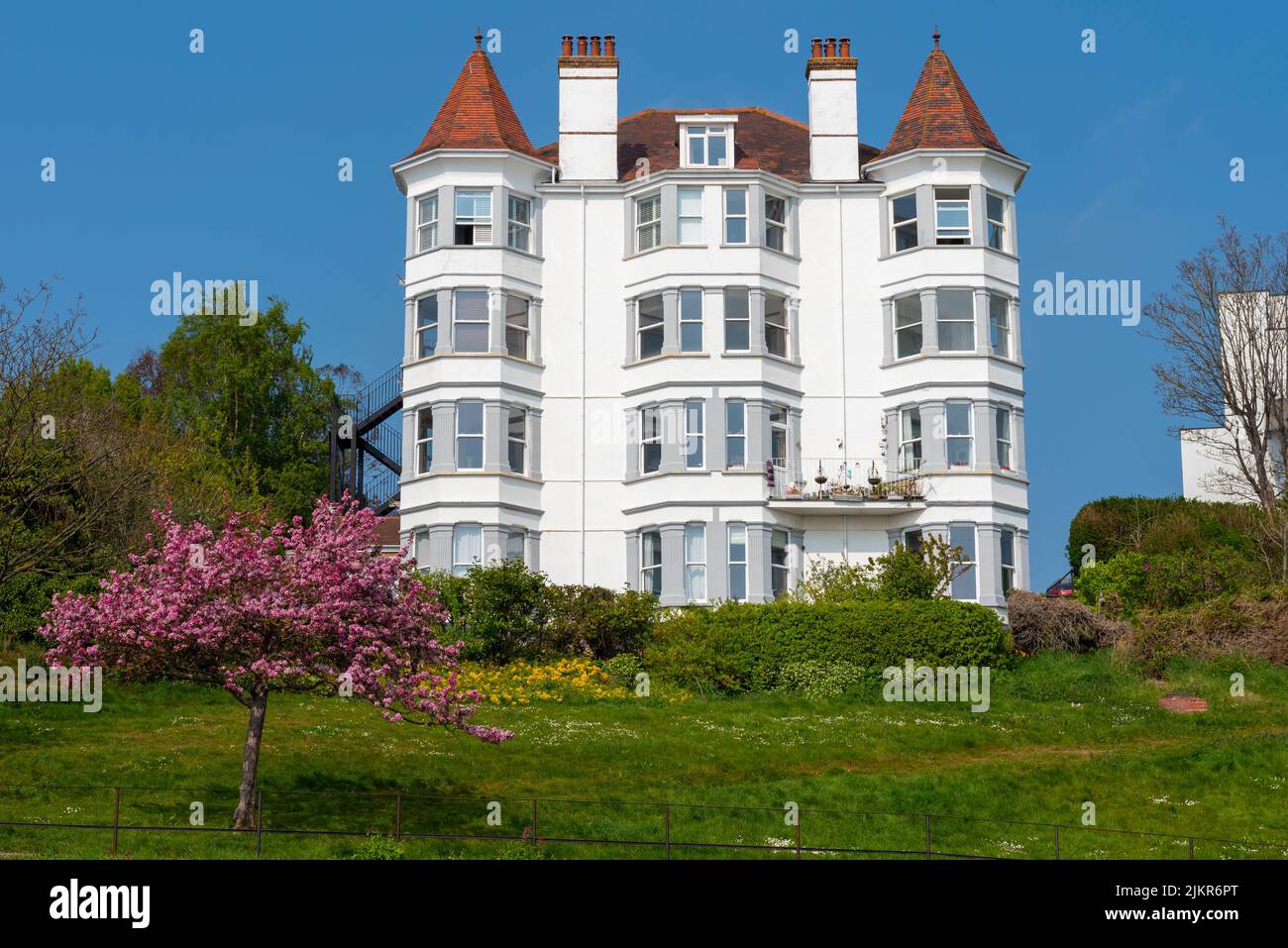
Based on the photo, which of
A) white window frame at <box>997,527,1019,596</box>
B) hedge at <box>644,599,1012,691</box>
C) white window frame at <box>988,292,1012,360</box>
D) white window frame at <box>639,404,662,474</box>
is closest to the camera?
hedge at <box>644,599,1012,691</box>

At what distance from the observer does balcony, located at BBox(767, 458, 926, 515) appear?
52.9 metres

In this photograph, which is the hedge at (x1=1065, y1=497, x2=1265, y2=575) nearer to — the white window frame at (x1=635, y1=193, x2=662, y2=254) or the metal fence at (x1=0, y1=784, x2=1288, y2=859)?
the white window frame at (x1=635, y1=193, x2=662, y2=254)

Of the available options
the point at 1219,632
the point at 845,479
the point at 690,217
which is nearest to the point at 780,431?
the point at 845,479

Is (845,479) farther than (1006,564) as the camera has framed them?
Yes

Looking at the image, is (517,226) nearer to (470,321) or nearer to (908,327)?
(470,321)

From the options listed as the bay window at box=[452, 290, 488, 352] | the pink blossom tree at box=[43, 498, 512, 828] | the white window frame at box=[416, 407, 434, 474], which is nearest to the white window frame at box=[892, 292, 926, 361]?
the bay window at box=[452, 290, 488, 352]

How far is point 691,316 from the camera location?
5494cm

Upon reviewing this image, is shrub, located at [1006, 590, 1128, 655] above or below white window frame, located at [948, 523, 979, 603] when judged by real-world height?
below

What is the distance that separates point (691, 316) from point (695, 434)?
143 inches

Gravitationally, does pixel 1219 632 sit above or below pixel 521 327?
below

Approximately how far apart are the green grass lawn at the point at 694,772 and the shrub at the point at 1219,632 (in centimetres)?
140

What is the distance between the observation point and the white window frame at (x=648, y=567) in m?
53.1

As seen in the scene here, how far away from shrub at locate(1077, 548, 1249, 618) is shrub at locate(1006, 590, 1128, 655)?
3.83ft
